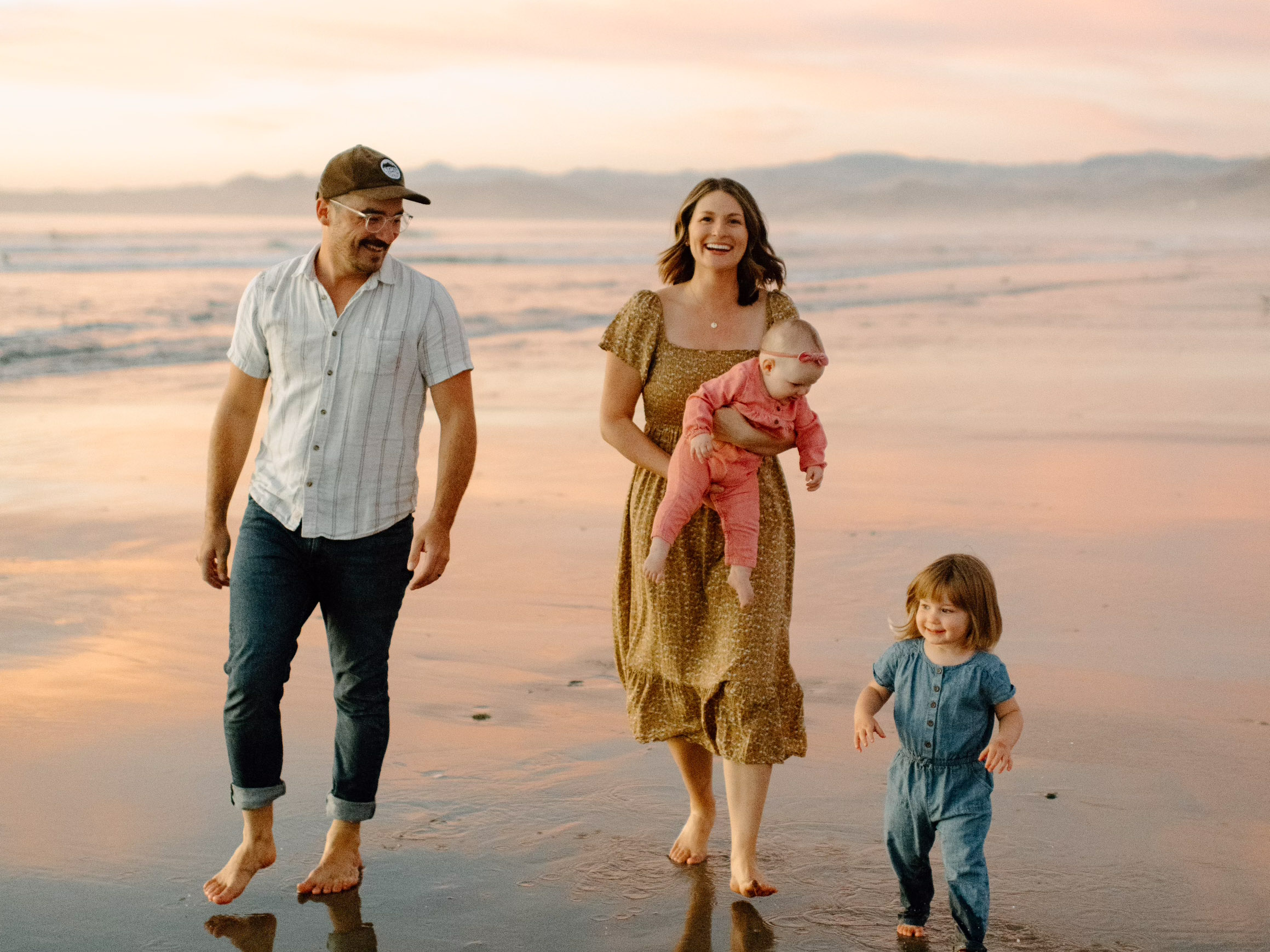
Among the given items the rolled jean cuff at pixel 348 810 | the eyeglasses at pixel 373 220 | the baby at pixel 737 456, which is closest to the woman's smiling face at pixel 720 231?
the baby at pixel 737 456

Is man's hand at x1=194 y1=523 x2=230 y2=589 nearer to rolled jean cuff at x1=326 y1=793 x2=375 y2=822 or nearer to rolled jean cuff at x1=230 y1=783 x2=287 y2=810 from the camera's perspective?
rolled jean cuff at x1=230 y1=783 x2=287 y2=810

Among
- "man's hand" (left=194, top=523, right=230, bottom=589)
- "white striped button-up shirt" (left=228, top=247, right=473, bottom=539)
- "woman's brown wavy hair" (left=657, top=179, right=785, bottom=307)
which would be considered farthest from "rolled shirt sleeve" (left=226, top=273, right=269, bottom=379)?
"woman's brown wavy hair" (left=657, top=179, right=785, bottom=307)

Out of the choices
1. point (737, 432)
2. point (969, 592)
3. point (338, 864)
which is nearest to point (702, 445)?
point (737, 432)

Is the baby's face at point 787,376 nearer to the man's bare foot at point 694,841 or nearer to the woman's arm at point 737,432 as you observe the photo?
the woman's arm at point 737,432

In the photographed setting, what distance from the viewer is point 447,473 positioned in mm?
3633

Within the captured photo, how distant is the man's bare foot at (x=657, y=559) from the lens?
11.7ft

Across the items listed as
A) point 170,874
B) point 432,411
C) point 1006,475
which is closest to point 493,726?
point 170,874

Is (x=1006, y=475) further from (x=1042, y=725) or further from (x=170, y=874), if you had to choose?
(x=170, y=874)

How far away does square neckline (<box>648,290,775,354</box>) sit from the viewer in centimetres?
379

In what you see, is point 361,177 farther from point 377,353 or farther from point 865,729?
point 865,729

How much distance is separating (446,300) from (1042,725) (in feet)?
8.15

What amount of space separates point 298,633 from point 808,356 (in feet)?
4.70

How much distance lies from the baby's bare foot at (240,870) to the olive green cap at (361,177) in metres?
1.62

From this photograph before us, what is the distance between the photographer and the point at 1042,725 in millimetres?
4754
